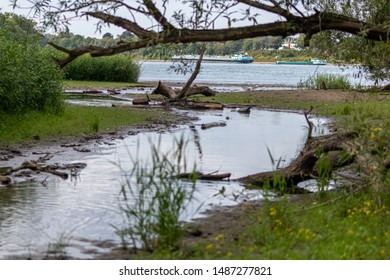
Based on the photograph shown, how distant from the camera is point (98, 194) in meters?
12.3

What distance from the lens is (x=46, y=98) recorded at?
22797mm

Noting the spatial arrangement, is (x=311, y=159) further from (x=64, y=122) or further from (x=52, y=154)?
(x=64, y=122)

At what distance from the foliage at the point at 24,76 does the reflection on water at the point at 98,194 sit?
3.03 metres

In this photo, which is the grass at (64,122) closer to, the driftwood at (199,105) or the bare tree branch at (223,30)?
the driftwood at (199,105)

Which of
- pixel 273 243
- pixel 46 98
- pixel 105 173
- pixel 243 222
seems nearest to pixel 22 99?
pixel 46 98

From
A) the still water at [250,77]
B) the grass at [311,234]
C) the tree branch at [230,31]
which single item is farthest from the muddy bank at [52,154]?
the still water at [250,77]

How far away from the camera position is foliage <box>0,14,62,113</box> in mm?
19531

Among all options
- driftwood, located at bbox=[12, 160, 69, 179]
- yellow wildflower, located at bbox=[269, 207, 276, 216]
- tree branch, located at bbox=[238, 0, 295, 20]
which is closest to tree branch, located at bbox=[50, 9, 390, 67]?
tree branch, located at bbox=[238, 0, 295, 20]

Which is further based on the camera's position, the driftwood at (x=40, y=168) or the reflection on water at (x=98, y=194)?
the driftwood at (x=40, y=168)

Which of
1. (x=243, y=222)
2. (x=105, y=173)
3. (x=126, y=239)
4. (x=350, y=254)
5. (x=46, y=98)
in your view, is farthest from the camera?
(x=46, y=98)

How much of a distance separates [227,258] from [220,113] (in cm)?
2220

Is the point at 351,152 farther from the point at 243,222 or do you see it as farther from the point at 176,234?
the point at 176,234

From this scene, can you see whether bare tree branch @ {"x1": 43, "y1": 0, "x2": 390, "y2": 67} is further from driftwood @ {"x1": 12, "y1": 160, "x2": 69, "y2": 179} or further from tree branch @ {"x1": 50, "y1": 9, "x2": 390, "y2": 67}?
driftwood @ {"x1": 12, "y1": 160, "x2": 69, "y2": 179}

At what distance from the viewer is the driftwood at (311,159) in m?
11.8
